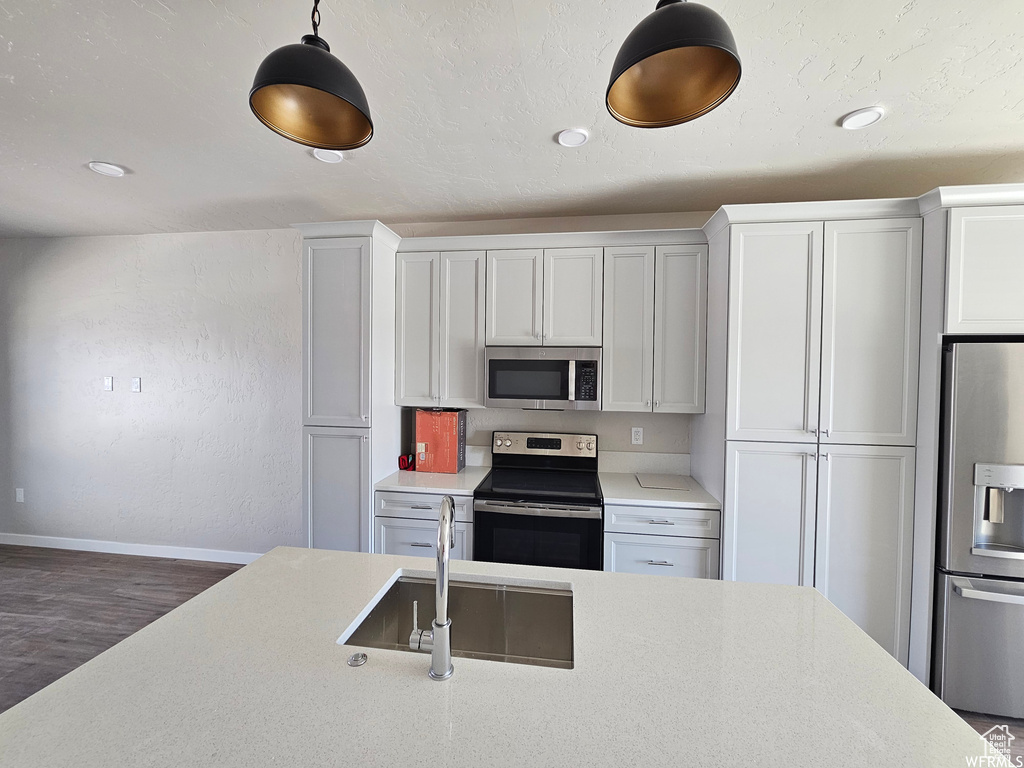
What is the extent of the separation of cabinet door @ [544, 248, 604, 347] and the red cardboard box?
810mm

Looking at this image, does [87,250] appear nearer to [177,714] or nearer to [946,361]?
[177,714]

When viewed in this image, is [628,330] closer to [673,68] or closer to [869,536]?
→ [869,536]

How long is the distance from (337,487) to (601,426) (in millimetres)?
1678

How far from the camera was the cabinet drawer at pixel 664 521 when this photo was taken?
221 centimetres

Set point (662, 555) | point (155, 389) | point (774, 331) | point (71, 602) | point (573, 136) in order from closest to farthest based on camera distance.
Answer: point (573, 136), point (774, 331), point (662, 555), point (71, 602), point (155, 389)

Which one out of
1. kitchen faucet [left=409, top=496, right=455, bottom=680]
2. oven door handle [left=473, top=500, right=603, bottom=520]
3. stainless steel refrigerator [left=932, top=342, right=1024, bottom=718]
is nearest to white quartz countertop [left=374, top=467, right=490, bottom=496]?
oven door handle [left=473, top=500, right=603, bottom=520]

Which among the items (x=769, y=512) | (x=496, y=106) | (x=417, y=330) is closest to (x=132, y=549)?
(x=417, y=330)

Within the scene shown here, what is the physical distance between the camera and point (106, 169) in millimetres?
2186

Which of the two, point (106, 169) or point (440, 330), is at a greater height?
point (106, 169)

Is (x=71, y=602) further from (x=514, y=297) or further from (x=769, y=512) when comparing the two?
(x=769, y=512)

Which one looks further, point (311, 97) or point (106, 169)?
point (106, 169)

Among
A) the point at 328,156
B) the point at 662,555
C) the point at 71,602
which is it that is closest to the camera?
the point at 328,156

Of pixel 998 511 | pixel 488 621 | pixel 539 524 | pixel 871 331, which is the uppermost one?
pixel 871 331

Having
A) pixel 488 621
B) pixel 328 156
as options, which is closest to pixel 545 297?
pixel 328 156
